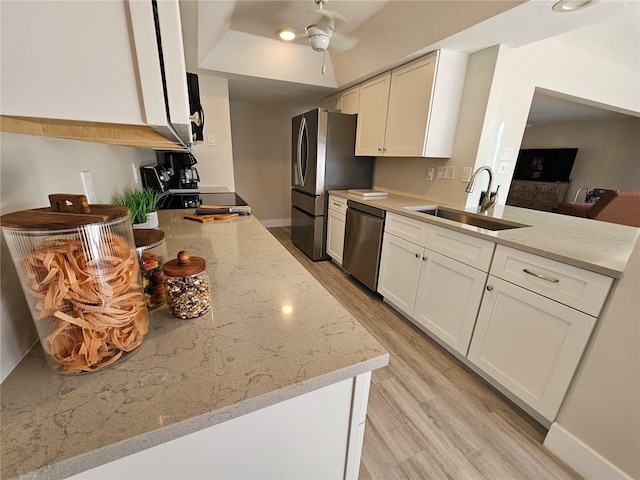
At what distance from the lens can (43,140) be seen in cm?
58

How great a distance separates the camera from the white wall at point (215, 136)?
2832 mm

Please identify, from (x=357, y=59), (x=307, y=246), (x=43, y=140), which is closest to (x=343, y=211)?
(x=307, y=246)

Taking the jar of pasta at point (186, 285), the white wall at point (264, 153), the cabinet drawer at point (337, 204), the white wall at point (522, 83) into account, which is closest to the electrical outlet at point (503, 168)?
the white wall at point (522, 83)

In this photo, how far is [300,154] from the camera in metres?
3.16

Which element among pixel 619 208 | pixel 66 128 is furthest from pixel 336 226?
pixel 619 208

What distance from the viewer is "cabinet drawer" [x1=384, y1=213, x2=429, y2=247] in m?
1.87

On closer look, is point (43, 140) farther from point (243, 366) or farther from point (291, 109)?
point (291, 109)

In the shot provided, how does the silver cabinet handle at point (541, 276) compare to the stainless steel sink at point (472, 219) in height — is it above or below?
below

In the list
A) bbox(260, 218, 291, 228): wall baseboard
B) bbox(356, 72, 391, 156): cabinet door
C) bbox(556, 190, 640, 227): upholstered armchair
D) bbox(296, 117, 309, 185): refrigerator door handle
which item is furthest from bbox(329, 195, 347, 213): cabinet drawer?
bbox(556, 190, 640, 227): upholstered armchair

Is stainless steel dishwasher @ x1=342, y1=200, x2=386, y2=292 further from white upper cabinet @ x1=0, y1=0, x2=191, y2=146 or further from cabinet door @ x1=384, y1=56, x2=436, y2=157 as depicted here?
white upper cabinet @ x1=0, y1=0, x2=191, y2=146

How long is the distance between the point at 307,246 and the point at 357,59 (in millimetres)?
2149

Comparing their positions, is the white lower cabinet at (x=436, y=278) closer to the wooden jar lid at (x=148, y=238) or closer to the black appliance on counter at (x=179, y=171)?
the wooden jar lid at (x=148, y=238)

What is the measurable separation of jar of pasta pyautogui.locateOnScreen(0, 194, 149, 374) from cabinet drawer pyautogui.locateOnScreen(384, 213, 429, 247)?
70.1 inches

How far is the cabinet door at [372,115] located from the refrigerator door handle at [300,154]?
61cm
